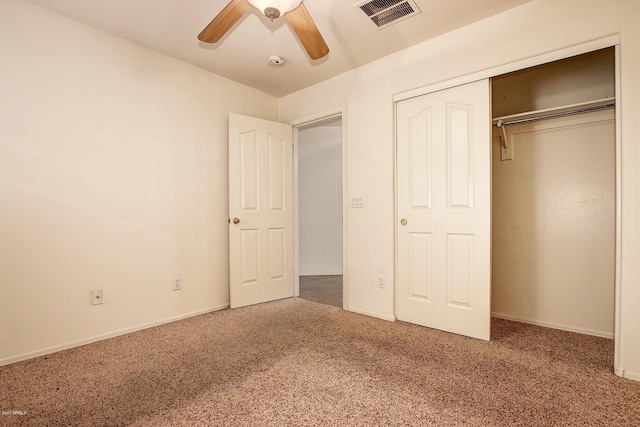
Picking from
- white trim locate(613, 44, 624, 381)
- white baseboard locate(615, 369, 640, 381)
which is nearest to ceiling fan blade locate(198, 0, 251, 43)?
white trim locate(613, 44, 624, 381)

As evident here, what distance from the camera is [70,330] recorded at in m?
2.28

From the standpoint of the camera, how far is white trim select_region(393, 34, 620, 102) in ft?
6.30

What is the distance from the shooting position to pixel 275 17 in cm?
159

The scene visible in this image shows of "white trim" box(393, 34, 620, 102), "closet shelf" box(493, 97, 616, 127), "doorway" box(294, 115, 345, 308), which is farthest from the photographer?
"doorway" box(294, 115, 345, 308)

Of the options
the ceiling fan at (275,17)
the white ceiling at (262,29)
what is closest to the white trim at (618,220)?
the white ceiling at (262,29)

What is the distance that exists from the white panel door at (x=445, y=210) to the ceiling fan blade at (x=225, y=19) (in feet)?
5.36

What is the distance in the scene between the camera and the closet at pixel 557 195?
2439mm

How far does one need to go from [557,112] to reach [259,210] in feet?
9.27

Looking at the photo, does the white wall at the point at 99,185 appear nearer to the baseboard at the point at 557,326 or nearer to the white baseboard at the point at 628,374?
the baseboard at the point at 557,326

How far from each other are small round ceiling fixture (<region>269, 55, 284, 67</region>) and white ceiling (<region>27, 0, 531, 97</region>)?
0.04 meters

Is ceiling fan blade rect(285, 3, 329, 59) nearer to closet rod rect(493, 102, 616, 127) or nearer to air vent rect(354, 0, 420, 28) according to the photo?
air vent rect(354, 0, 420, 28)

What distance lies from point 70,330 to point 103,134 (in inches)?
57.9

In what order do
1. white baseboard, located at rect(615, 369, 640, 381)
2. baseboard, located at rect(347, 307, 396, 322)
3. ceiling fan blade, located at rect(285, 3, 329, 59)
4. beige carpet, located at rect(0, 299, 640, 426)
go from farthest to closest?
baseboard, located at rect(347, 307, 396, 322) < white baseboard, located at rect(615, 369, 640, 381) < ceiling fan blade, located at rect(285, 3, 329, 59) < beige carpet, located at rect(0, 299, 640, 426)

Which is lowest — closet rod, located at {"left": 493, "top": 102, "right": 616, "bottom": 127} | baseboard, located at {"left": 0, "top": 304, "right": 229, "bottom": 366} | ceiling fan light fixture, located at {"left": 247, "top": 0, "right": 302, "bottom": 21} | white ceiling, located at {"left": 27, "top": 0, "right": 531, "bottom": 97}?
baseboard, located at {"left": 0, "top": 304, "right": 229, "bottom": 366}
